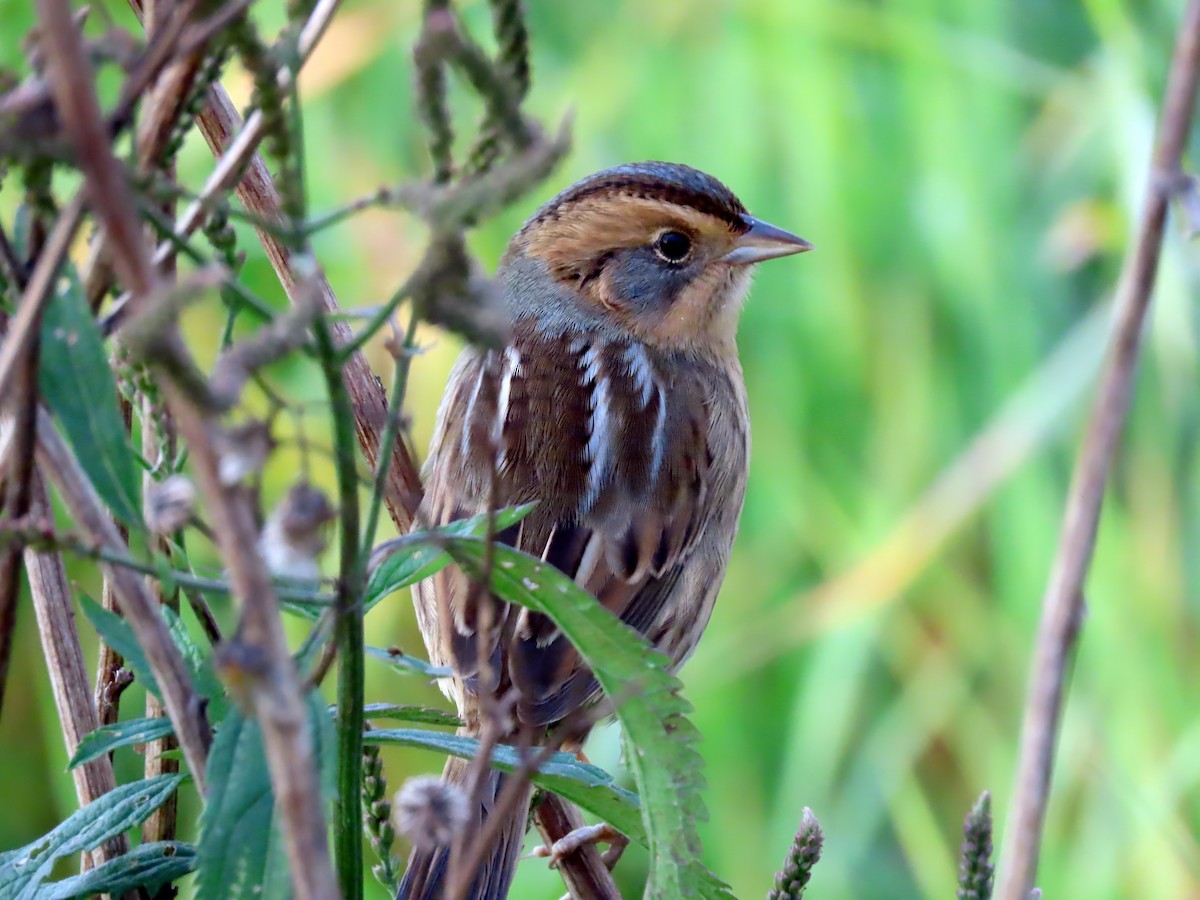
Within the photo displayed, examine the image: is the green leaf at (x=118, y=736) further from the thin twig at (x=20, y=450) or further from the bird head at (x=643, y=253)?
the bird head at (x=643, y=253)

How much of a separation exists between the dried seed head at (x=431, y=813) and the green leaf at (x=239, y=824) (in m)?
0.09

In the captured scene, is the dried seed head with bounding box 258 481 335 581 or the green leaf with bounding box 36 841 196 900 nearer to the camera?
the dried seed head with bounding box 258 481 335 581

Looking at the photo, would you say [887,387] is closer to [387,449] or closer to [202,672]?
[202,672]

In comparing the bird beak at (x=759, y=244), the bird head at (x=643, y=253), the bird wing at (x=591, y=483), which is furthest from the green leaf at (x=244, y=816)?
the bird beak at (x=759, y=244)

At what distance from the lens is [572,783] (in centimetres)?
101

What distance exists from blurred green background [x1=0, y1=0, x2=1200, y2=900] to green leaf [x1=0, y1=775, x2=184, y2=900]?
2136mm

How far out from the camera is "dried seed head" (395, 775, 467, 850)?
675 mm

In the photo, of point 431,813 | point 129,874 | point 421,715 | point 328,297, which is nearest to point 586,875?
point 421,715

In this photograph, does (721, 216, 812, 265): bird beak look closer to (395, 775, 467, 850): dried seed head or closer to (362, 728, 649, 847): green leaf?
(362, 728, 649, 847): green leaf

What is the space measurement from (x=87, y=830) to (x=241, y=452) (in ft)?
1.53

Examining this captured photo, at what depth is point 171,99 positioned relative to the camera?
0.81 meters

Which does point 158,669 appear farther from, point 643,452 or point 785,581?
point 785,581

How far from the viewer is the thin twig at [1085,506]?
3.14ft

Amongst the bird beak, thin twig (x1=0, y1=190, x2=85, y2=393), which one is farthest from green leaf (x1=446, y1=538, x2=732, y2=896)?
the bird beak
